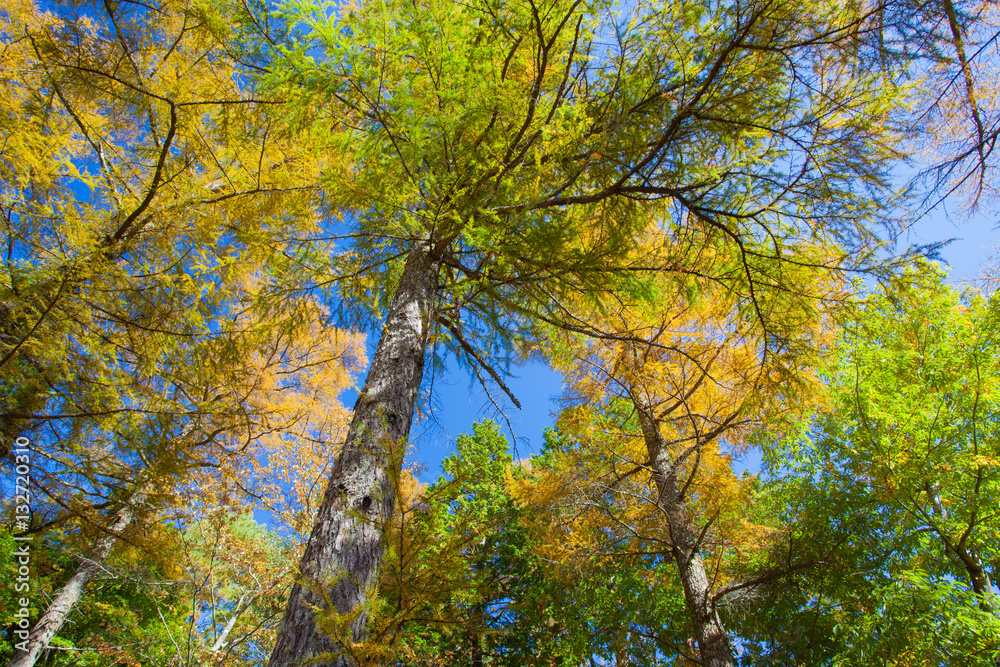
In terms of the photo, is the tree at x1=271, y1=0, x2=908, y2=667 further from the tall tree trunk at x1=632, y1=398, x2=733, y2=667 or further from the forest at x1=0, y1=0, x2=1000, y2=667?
the tall tree trunk at x1=632, y1=398, x2=733, y2=667

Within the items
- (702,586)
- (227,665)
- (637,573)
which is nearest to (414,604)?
(702,586)

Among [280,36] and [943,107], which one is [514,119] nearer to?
[280,36]

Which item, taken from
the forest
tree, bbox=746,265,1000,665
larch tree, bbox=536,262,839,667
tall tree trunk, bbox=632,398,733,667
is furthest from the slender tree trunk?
tree, bbox=746,265,1000,665

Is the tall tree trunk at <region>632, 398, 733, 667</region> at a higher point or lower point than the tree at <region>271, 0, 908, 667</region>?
lower

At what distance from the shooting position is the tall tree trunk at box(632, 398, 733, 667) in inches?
180

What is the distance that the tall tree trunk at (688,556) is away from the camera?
15.0ft

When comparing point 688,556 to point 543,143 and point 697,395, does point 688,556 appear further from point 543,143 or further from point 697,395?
point 543,143

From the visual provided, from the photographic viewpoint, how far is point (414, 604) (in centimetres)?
169

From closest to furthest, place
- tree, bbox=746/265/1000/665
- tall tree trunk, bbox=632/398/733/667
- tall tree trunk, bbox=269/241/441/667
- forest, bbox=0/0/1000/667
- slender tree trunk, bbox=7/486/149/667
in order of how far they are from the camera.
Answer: tall tree trunk, bbox=269/241/441/667 < forest, bbox=0/0/1000/667 < tall tree trunk, bbox=632/398/733/667 < slender tree trunk, bbox=7/486/149/667 < tree, bbox=746/265/1000/665

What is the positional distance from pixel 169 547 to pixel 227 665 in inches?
269

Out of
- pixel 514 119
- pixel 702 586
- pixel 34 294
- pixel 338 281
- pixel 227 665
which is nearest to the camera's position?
pixel 34 294

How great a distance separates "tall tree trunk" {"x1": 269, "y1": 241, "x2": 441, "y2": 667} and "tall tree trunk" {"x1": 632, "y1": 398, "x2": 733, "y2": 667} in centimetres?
319

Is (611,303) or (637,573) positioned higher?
(611,303)

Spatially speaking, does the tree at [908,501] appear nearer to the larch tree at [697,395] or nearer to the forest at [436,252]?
the forest at [436,252]
